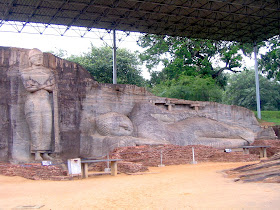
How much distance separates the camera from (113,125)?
535 inches

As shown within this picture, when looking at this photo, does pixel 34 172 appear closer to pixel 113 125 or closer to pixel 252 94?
pixel 113 125

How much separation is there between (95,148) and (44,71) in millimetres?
3456

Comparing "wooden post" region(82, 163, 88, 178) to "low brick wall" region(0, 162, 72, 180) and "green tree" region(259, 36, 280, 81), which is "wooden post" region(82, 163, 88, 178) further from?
"green tree" region(259, 36, 280, 81)

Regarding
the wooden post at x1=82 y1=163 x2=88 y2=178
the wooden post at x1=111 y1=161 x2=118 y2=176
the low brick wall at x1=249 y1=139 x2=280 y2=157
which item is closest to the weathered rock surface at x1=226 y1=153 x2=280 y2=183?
the wooden post at x1=111 y1=161 x2=118 y2=176

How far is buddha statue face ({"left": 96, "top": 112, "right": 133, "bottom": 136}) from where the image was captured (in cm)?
1358

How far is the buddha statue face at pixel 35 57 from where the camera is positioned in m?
12.9

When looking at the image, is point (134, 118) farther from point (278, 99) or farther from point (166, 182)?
point (278, 99)

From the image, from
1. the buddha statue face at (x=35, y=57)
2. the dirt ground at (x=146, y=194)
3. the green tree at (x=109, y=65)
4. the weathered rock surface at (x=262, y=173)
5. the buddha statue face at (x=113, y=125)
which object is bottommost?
the dirt ground at (x=146, y=194)

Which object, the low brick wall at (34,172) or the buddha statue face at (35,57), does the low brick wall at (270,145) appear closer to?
the low brick wall at (34,172)

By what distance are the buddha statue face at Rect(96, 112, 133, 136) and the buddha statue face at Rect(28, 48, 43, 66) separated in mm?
3110

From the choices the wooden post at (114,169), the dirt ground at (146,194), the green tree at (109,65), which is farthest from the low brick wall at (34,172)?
the green tree at (109,65)

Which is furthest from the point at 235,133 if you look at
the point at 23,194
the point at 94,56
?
the point at 94,56

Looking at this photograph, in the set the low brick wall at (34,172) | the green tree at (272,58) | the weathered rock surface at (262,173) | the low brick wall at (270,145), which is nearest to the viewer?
the weathered rock surface at (262,173)

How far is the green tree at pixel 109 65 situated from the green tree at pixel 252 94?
12.3 m
